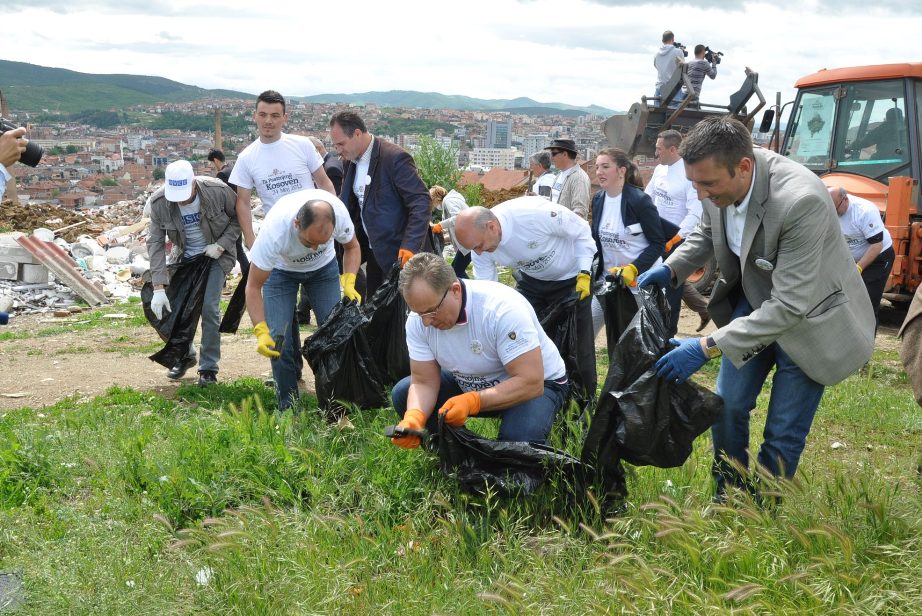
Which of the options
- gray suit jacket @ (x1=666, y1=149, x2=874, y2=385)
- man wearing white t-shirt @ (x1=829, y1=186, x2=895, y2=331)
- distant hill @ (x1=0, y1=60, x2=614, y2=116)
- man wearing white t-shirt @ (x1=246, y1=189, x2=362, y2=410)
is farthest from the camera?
distant hill @ (x1=0, y1=60, x2=614, y2=116)

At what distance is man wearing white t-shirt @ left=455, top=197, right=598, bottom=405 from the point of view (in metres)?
4.70

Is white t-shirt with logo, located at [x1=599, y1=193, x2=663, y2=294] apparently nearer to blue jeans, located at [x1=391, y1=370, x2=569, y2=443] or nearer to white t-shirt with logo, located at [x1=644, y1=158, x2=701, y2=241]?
white t-shirt with logo, located at [x1=644, y1=158, x2=701, y2=241]

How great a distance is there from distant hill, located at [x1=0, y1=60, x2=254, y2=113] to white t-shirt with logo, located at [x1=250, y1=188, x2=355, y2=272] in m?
93.0

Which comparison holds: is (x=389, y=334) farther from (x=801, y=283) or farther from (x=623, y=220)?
(x=801, y=283)

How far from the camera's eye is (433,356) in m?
3.71

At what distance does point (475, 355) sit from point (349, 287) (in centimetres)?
156

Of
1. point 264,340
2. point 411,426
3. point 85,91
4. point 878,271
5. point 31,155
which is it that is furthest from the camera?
point 85,91

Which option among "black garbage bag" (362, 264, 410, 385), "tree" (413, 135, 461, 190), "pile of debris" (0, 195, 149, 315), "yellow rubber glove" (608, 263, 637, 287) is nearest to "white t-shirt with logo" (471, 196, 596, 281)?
"yellow rubber glove" (608, 263, 637, 287)

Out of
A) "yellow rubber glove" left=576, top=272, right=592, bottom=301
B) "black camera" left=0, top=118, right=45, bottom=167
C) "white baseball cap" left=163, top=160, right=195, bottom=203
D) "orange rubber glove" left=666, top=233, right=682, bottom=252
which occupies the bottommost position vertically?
Answer: "yellow rubber glove" left=576, top=272, right=592, bottom=301

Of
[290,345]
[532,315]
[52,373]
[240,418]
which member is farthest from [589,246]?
[52,373]

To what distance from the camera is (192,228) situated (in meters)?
6.11

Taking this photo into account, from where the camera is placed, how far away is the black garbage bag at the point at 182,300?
6168mm

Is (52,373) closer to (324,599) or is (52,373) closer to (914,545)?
(324,599)

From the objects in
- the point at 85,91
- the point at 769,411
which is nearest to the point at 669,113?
the point at 769,411
